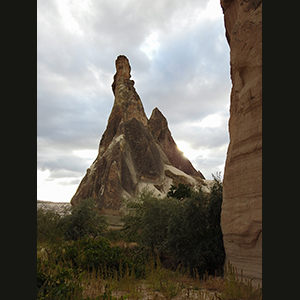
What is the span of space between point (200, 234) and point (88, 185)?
25801mm

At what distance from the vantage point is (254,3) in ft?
22.3

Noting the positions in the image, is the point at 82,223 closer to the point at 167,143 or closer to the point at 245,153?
the point at 245,153

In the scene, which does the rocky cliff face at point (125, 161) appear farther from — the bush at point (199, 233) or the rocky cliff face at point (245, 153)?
the rocky cliff face at point (245, 153)

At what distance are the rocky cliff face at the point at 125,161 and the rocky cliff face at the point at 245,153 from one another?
21128mm

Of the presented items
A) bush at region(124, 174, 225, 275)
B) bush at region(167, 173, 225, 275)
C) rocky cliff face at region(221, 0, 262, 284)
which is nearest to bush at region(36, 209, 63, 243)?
bush at region(124, 174, 225, 275)

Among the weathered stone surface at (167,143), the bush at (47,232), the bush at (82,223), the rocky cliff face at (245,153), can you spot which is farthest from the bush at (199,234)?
the weathered stone surface at (167,143)

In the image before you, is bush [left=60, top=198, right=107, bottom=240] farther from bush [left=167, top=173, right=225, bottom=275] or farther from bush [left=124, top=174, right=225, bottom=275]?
bush [left=167, top=173, right=225, bottom=275]

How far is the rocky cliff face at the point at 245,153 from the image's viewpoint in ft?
20.4

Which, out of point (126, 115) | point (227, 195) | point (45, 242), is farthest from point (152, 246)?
point (126, 115)

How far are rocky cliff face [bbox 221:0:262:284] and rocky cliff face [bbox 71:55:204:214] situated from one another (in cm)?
2113

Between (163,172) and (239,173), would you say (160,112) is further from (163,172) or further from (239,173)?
(239,173)

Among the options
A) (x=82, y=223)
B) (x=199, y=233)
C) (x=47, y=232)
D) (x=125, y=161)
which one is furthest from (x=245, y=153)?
(x=125, y=161)

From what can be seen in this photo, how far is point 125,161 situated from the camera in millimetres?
32906
